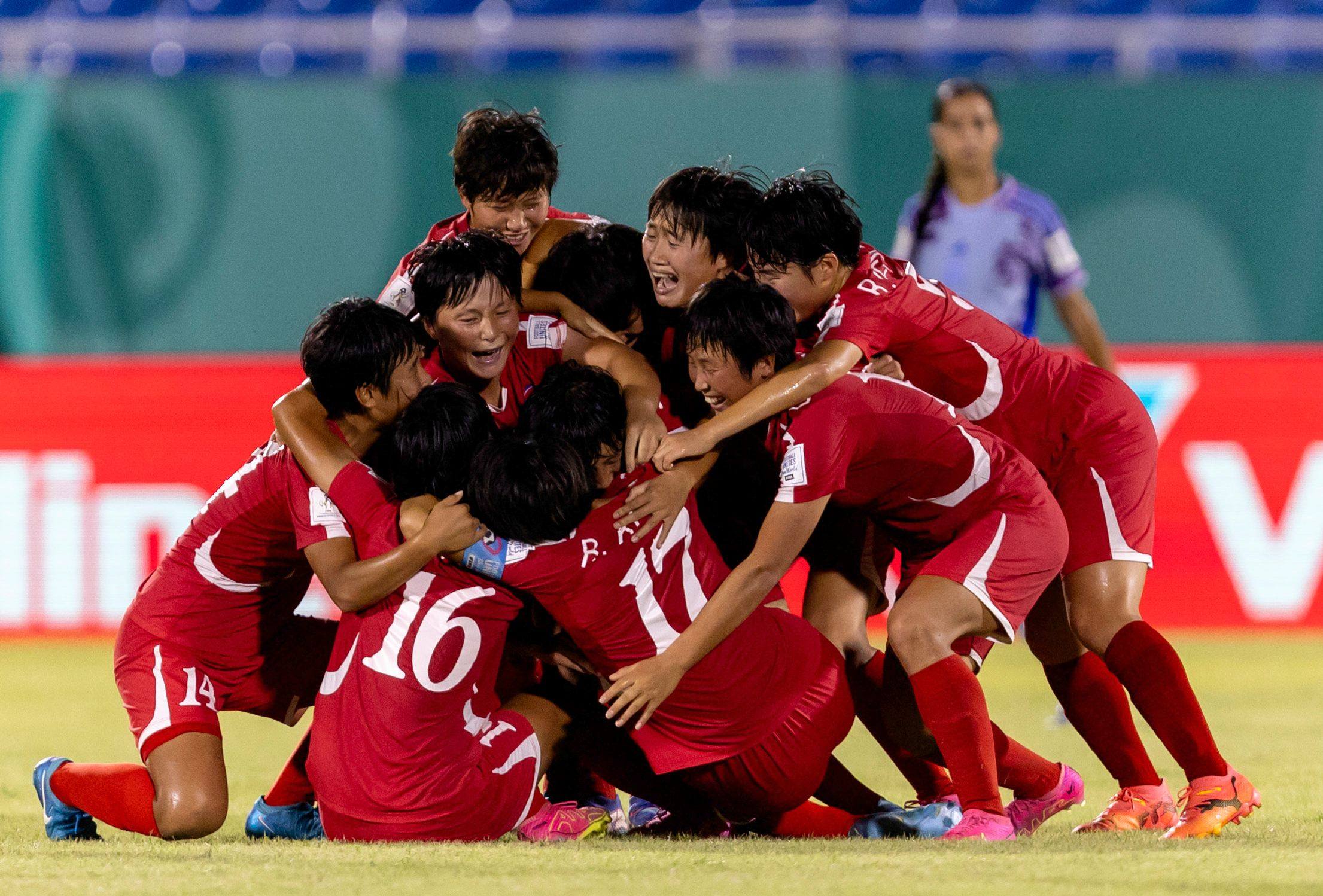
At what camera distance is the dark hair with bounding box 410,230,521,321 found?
418 centimetres

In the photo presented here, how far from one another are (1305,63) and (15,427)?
765 centimetres

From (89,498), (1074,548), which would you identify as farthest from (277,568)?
(89,498)

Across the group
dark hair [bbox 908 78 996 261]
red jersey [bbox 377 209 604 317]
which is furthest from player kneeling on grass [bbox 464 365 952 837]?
dark hair [bbox 908 78 996 261]

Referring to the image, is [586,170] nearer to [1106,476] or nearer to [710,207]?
[710,207]

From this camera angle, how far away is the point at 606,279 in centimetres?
444

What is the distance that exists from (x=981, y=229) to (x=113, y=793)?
391cm

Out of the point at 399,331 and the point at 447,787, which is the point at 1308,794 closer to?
the point at 447,787

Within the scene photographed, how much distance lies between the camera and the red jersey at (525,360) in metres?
4.37

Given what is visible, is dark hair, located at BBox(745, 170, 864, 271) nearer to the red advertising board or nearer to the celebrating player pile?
the celebrating player pile

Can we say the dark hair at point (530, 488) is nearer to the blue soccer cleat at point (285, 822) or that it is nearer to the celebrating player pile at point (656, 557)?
the celebrating player pile at point (656, 557)

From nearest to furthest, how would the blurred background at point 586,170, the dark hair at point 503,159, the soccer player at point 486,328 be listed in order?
the soccer player at point 486,328 < the dark hair at point 503,159 < the blurred background at point 586,170

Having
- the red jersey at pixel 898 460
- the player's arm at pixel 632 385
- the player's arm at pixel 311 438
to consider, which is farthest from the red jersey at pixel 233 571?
the red jersey at pixel 898 460

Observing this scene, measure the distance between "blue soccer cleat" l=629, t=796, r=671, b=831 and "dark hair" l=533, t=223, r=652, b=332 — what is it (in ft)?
4.22

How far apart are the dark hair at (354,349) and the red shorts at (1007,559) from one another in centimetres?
141
